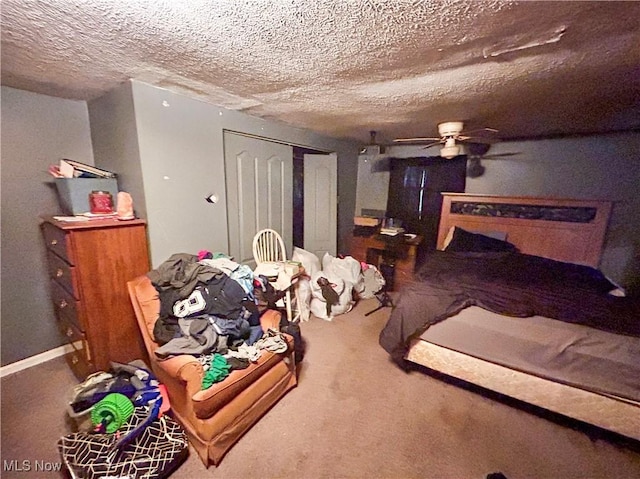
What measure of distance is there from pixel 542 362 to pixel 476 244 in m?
1.80

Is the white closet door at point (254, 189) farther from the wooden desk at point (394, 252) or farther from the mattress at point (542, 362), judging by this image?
the mattress at point (542, 362)

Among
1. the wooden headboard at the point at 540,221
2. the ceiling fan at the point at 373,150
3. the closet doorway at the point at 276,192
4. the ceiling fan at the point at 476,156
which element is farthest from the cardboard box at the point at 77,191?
the ceiling fan at the point at 476,156

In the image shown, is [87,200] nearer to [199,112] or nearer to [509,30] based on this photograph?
[199,112]

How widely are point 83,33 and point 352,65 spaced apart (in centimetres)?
123

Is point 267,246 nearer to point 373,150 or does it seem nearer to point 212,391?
point 212,391

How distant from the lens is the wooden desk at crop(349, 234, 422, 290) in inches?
141

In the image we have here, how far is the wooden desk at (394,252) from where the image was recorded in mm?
3578

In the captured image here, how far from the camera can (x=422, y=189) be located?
401cm

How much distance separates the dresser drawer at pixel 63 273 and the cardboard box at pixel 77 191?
0.33 meters

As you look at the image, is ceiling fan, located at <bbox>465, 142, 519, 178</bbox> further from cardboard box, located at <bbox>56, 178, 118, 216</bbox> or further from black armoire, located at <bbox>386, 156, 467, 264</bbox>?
cardboard box, located at <bbox>56, 178, 118, 216</bbox>

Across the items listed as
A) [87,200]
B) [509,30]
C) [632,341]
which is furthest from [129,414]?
[632,341]

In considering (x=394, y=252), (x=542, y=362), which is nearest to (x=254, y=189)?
(x=394, y=252)

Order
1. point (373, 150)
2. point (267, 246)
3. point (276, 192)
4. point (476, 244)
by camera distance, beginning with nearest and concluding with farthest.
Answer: point (267, 246)
point (276, 192)
point (476, 244)
point (373, 150)

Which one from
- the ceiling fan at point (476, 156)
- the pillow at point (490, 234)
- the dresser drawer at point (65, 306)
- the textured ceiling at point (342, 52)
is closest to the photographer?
the textured ceiling at point (342, 52)
